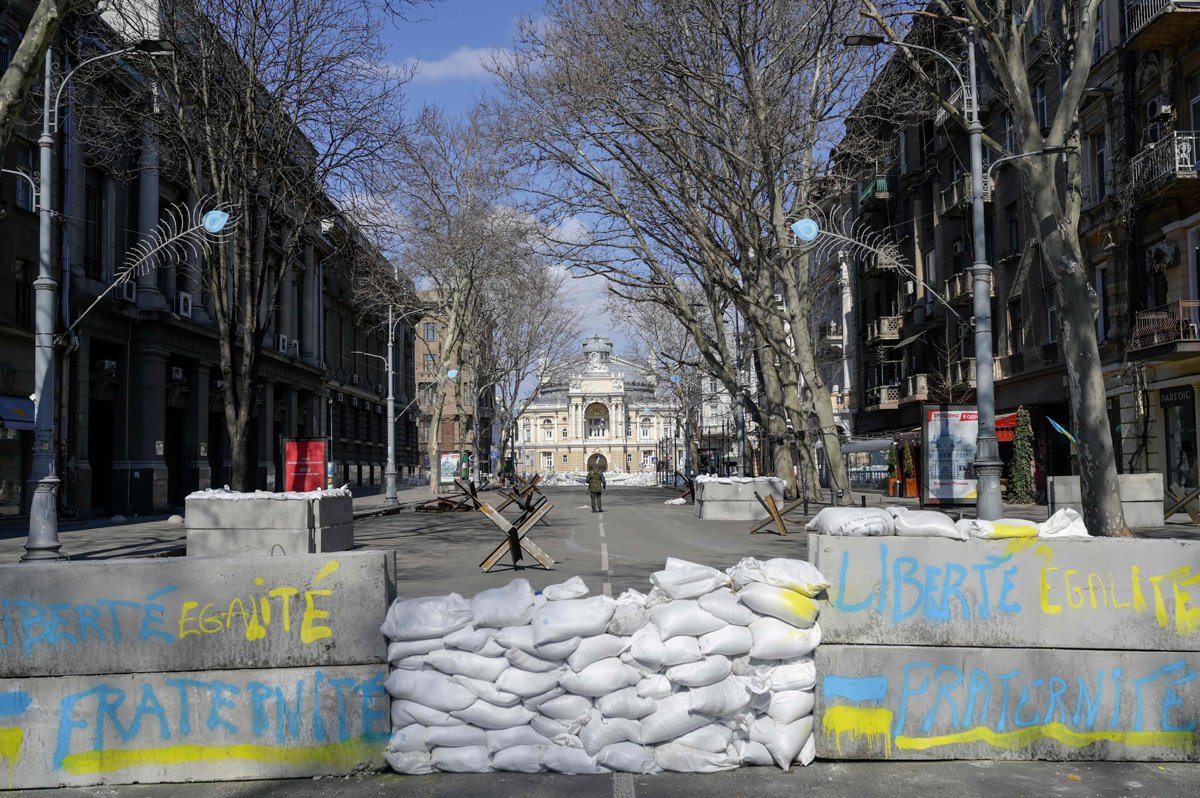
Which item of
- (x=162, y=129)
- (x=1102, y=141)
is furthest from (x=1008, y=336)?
(x=162, y=129)

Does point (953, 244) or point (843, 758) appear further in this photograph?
point (953, 244)

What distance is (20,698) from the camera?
16.2 feet

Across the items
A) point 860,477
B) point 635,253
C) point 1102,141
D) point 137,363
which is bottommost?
point 860,477

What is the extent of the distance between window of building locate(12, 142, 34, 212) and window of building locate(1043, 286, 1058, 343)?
90.7 ft

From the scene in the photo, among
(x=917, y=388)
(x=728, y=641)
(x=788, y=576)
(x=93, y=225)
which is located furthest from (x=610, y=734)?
(x=917, y=388)

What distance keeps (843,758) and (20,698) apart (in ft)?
13.0

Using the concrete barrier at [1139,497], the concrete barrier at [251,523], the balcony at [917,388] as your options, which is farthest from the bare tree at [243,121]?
the balcony at [917,388]

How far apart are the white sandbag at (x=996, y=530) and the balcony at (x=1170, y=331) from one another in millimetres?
20303

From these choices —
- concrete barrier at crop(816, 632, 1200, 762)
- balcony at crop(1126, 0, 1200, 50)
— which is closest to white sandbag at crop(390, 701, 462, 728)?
concrete barrier at crop(816, 632, 1200, 762)

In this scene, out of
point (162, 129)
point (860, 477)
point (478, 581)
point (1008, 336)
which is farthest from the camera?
point (860, 477)

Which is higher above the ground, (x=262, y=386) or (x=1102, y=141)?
(x=1102, y=141)

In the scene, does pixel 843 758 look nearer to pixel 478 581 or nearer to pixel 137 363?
pixel 478 581

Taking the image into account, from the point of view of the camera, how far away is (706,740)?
16.5 ft

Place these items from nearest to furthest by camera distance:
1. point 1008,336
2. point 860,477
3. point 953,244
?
point 1008,336
point 953,244
point 860,477
